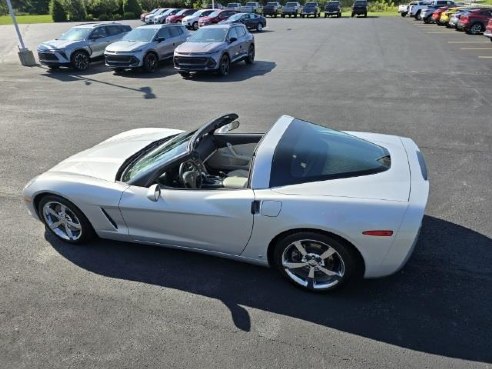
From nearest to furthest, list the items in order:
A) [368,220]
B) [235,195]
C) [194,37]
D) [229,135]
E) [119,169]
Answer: [368,220], [235,195], [119,169], [229,135], [194,37]

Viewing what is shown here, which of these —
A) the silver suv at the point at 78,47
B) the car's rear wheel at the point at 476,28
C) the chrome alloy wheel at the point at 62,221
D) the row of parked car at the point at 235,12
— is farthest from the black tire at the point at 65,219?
the row of parked car at the point at 235,12

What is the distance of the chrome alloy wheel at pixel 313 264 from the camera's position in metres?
3.41

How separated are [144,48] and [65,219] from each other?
1201 cm

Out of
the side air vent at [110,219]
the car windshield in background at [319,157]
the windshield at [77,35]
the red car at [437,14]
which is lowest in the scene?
the red car at [437,14]

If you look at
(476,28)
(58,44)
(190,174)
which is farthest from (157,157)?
(476,28)

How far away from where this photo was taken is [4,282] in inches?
157

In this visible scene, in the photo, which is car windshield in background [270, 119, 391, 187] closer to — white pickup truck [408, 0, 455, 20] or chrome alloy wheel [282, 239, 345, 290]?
chrome alloy wheel [282, 239, 345, 290]

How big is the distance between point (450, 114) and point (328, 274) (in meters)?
6.85

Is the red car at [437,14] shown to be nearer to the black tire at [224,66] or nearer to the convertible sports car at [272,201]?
the black tire at [224,66]

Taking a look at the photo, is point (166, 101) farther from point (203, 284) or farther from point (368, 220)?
point (368, 220)

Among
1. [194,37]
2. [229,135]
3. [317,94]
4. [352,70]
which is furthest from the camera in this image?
[194,37]

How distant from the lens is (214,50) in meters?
13.6

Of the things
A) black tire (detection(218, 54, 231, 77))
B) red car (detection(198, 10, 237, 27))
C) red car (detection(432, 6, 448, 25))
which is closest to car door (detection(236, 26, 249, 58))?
black tire (detection(218, 54, 231, 77))

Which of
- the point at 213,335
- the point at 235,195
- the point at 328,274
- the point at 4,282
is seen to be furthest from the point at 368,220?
the point at 4,282
